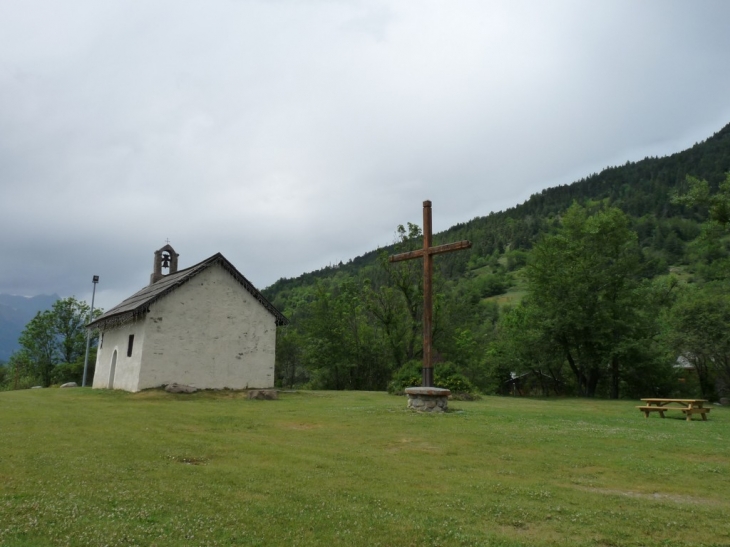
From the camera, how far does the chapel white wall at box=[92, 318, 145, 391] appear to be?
26.9m

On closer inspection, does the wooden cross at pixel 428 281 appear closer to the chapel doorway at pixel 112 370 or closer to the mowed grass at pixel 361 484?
the mowed grass at pixel 361 484

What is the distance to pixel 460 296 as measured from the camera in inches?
1714

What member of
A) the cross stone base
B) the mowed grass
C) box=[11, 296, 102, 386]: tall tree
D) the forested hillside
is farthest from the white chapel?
box=[11, 296, 102, 386]: tall tree

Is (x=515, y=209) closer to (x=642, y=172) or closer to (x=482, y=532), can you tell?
(x=642, y=172)

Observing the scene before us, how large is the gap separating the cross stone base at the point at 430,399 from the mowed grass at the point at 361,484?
2128 millimetres

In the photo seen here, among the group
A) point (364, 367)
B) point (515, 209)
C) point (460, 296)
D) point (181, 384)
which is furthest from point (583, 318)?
point (515, 209)

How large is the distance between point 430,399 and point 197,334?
1581 centimetres

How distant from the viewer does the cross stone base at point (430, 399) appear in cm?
1675

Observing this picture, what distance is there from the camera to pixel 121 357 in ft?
96.4

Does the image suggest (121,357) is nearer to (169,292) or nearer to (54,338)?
(169,292)

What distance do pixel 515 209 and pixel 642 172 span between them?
34891 mm

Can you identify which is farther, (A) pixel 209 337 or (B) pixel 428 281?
(A) pixel 209 337

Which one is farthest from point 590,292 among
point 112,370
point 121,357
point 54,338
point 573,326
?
point 54,338

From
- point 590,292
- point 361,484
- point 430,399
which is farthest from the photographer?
point 590,292
